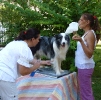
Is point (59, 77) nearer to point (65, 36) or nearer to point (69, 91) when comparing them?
point (69, 91)

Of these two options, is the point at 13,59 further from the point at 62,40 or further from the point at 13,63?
the point at 62,40

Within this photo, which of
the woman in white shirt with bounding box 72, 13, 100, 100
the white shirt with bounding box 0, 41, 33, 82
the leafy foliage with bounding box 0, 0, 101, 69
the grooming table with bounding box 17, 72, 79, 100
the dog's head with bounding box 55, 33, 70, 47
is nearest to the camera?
the white shirt with bounding box 0, 41, 33, 82

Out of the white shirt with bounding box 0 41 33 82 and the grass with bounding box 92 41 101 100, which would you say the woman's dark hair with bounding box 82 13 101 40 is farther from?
the grass with bounding box 92 41 101 100

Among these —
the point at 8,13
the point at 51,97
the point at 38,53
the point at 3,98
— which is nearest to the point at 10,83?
the point at 3,98

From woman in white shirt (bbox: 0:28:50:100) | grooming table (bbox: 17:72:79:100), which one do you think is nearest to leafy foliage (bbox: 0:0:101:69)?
grooming table (bbox: 17:72:79:100)

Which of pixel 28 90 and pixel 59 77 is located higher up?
pixel 59 77

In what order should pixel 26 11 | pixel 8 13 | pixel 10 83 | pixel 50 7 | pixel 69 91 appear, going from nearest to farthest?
pixel 10 83 < pixel 69 91 < pixel 26 11 < pixel 50 7 < pixel 8 13

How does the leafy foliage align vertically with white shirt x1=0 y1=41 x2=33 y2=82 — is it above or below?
above

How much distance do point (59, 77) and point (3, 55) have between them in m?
1.17

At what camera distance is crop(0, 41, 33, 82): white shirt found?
241cm

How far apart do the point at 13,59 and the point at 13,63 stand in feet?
0.15

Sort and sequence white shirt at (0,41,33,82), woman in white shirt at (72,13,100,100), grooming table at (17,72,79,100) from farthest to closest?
grooming table at (17,72,79,100), woman in white shirt at (72,13,100,100), white shirt at (0,41,33,82)

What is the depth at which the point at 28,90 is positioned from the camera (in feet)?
11.5

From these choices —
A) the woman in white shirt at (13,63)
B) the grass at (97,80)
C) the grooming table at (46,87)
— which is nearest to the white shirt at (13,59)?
the woman in white shirt at (13,63)
